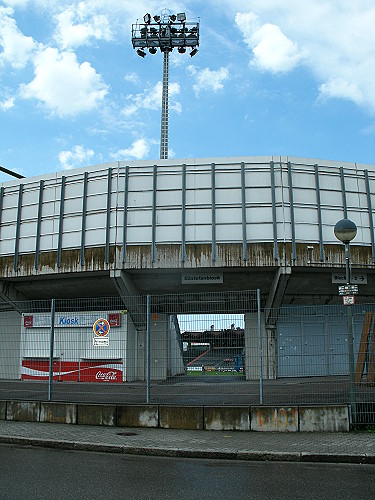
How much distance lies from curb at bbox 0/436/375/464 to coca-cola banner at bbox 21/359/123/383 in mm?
2868

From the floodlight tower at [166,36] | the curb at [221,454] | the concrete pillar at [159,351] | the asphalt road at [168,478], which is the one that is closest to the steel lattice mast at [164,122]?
the floodlight tower at [166,36]

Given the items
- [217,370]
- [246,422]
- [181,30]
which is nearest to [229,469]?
[246,422]

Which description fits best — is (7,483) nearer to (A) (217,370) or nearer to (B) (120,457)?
(B) (120,457)

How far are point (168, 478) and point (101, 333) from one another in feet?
20.6

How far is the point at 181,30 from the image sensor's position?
37.0 meters

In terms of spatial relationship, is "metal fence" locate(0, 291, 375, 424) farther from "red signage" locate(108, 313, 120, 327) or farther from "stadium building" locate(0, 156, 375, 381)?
"stadium building" locate(0, 156, 375, 381)

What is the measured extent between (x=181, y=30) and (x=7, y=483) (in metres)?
36.7

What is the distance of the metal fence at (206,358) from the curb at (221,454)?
2.14 m

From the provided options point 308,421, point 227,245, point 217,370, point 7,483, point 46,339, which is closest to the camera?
point 7,483

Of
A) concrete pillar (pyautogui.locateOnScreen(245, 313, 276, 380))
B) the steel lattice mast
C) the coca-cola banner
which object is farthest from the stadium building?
the steel lattice mast

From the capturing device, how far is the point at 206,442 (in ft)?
28.3

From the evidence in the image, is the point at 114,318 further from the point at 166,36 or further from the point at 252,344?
the point at 166,36

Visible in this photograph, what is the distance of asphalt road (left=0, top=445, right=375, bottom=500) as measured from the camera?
5.69 metres

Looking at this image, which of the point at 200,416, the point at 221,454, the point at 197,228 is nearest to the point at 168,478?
the point at 221,454
